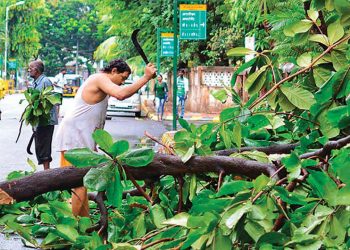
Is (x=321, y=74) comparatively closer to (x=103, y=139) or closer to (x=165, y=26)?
(x=103, y=139)

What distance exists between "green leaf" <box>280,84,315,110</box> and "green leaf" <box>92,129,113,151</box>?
1096mm

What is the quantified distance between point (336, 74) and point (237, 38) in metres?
25.4

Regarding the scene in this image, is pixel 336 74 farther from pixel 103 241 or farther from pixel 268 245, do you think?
pixel 103 241

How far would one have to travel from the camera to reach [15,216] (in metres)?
5.62

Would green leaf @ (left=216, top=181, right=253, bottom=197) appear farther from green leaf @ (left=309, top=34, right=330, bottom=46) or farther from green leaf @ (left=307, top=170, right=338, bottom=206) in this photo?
green leaf @ (left=309, top=34, right=330, bottom=46)

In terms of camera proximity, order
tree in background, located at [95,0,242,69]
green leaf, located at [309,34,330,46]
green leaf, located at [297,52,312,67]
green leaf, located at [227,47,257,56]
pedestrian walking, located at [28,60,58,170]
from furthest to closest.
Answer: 1. tree in background, located at [95,0,242,69]
2. pedestrian walking, located at [28,60,58,170]
3. green leaf, located at [297,52,312,67]
4. green leaf, located at [227,47,257,56]
5. green leaf, located at [309,34,330,46]

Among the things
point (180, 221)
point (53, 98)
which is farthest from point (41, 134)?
point (180, 221)

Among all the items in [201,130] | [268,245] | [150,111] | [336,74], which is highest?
[336,74]

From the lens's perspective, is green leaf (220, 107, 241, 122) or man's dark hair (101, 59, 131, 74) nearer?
green leaf (220, 107, 241, 122)

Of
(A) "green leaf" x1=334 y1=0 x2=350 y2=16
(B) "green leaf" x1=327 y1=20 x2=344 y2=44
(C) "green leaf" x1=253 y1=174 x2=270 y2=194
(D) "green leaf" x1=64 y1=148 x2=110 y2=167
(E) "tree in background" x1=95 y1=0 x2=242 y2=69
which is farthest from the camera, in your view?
(E) "tree in background" x1=95 y1=0 x2=242 y2=69

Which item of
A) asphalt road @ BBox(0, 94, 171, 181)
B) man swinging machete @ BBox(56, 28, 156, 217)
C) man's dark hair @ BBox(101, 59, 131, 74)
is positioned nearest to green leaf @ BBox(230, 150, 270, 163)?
man swinging machete @ BBox(56, 28, 156, 217)

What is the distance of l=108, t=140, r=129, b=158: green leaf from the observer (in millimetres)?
4203

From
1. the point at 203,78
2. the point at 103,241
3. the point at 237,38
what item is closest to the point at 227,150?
the point at 103,241

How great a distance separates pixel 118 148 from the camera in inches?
167
